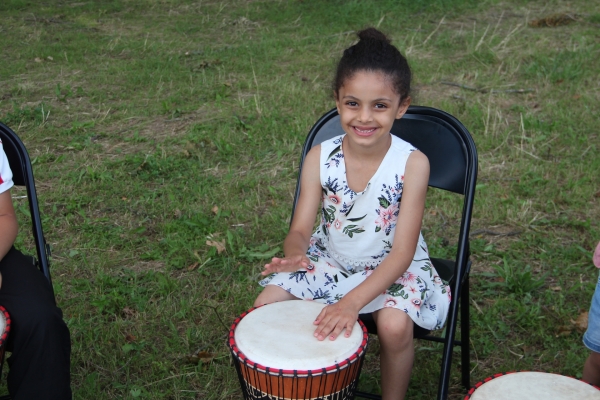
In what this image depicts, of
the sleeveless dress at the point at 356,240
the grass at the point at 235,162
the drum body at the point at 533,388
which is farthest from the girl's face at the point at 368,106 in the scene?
the grass at the point at 235,162

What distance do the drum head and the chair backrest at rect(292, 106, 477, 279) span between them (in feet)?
2.06

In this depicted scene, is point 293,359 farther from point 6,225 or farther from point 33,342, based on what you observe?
point 6,225

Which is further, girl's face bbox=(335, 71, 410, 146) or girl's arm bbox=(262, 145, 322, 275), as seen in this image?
girl's arm bbox=(262, 145, 322, 275)

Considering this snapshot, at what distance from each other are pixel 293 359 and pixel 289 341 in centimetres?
9

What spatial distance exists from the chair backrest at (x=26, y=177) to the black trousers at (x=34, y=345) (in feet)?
0.62

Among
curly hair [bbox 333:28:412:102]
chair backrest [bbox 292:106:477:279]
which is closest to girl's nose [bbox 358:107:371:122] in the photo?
curly hair [bbox 333:28:412:102]

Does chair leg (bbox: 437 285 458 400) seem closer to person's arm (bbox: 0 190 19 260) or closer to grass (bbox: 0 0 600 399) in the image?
grass (bbox: 0 0 600 399)

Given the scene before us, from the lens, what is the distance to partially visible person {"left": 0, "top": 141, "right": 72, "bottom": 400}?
2.27 m

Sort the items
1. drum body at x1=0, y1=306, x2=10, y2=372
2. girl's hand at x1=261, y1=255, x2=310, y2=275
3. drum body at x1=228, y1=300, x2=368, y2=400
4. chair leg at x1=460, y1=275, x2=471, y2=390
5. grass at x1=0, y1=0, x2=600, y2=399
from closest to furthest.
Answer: drum body at x1=228, y1=300, x2=368, y2=400, drum body at x1=0, y1=306, x2=10, y2=372, girl's hand at x1=261, y1=255, x2=310, y2=275, chair leg at x1=460, y1=275, x2=471, y2=390, grass at x1=0, y1=0, x2=600, y2=399

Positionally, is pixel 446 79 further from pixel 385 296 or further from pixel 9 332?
pixel 9 332

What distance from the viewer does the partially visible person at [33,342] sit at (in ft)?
7.44

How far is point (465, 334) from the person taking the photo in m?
2.82

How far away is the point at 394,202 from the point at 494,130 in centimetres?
289

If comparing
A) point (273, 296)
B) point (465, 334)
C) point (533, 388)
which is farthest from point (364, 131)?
point (533, 388)
